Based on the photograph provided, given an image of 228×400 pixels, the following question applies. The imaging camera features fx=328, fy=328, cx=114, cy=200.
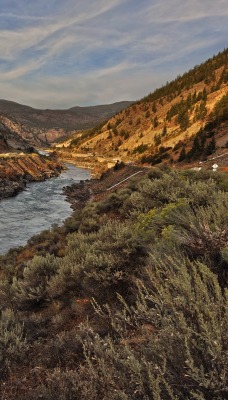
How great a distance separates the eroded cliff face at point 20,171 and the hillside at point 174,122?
577 inches

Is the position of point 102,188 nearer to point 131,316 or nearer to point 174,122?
point 131,316

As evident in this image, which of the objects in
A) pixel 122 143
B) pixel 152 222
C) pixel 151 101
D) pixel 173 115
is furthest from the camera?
pixel 151 101

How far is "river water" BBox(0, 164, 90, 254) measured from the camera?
19.5 m

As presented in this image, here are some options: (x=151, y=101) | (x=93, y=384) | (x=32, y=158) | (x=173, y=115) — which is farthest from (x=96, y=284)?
(x=151, y=101)

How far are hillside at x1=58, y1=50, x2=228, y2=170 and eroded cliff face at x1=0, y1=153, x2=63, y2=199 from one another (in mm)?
14646

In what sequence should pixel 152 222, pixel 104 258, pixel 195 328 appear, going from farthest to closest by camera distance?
1. pixel 152 222
2. pixel 104 258
3. pixel 195 328

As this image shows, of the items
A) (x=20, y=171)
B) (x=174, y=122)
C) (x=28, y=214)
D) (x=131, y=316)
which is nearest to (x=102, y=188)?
(x=28, y=214)

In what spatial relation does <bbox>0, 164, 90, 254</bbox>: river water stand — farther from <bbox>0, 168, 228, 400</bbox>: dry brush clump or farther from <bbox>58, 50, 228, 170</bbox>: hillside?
<bbox>58, 50, 228, 170</bbox>: hillside

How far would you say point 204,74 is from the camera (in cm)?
8331

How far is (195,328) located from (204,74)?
8970 centimetres

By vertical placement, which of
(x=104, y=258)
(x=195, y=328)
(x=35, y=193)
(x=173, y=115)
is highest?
(x=173, y=115)

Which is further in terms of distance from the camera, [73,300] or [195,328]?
[73,300]

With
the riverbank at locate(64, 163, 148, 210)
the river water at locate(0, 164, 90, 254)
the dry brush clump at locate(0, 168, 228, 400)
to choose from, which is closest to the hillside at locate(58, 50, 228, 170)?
the riverbank at locate(64, 163, 148, 210)

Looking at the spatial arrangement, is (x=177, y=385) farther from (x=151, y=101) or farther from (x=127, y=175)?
(x=151, y=101)
